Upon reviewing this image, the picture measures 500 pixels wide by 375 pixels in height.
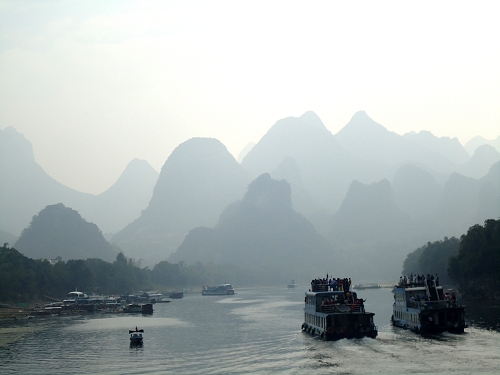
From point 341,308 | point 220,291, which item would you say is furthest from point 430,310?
point 220,291

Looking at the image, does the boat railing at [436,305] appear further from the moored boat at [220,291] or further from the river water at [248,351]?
the moored boat at [220,291]

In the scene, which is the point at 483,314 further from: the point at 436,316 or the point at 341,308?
the point at 341,308

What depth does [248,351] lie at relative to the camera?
58.4 metres

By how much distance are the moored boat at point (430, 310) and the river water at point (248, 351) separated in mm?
1230

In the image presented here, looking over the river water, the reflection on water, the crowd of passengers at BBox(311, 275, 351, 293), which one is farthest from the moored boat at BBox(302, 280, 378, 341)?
the reflection on water

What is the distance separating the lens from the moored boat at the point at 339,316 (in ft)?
193

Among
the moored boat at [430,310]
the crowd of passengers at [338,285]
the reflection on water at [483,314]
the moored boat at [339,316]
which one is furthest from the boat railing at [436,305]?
the crowd of passengers at [338,285]

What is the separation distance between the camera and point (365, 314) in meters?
59.2

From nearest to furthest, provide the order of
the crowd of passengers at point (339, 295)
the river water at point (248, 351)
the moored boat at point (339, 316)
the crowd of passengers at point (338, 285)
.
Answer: the river water at point (248, 351)
the moored boat at point (339, 316)
the crowd of passengers at point (339, 295)
the crowd of passengers at point (338, 285)

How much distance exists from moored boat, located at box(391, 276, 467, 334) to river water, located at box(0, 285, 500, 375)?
4.03ft

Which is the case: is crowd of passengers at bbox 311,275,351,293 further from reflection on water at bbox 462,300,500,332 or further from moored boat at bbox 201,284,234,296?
moored boat at bbox 201,284,234,296

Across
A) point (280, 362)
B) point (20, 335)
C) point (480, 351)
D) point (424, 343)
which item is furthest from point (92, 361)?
point (480, 351)

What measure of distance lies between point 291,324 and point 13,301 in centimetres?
6077

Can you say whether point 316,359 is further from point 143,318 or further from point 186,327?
point 143,318
